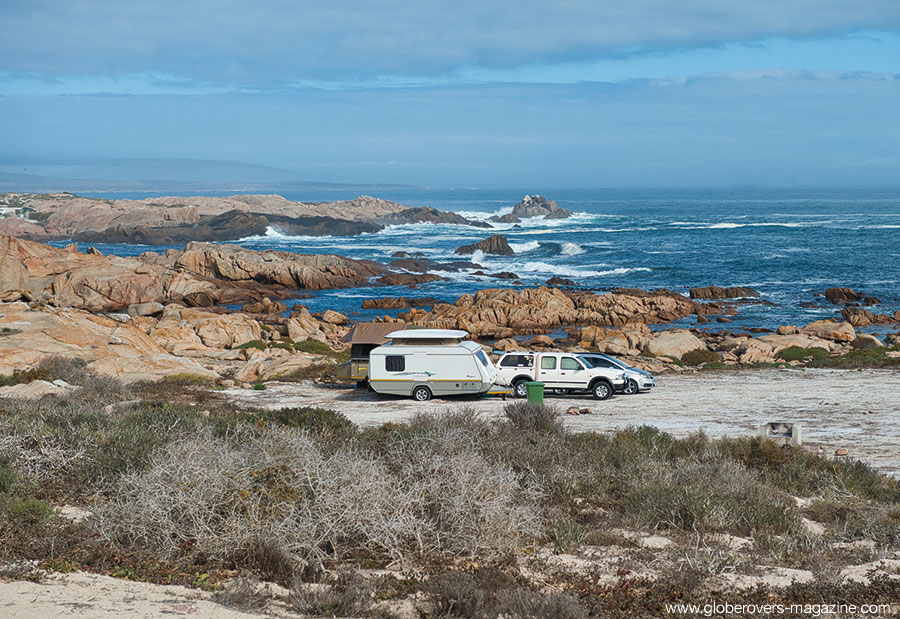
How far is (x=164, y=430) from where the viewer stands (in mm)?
13312

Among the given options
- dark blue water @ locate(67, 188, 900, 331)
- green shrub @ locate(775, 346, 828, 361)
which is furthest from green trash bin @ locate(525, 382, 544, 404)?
dark blue water @ locate(67, 188, 900, 331)

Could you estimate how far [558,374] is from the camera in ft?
77.9

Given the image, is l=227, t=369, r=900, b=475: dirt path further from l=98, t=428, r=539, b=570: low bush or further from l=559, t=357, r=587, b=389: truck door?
l=98, t=428, r=539, b=570: low bush

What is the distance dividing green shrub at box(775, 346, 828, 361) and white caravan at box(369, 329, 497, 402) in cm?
1647

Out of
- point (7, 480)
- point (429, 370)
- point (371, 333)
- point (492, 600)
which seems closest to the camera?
point (492, 600)

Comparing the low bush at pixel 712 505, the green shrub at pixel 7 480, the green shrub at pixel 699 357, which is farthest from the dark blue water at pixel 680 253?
the green shrub at pixel 7 480

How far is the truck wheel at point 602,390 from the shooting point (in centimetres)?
2345

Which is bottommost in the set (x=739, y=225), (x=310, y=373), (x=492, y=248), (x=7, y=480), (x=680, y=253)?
(x=310, y=373)

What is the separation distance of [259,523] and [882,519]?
8.03m

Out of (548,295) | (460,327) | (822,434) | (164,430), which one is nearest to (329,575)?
(164,430)

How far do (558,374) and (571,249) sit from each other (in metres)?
70.0

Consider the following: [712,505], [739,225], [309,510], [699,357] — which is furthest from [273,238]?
[309,510]

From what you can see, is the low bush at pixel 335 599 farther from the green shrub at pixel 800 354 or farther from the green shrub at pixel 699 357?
the green shrub at pixel 800 354

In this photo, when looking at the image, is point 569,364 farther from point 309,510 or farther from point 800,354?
point 309,510
